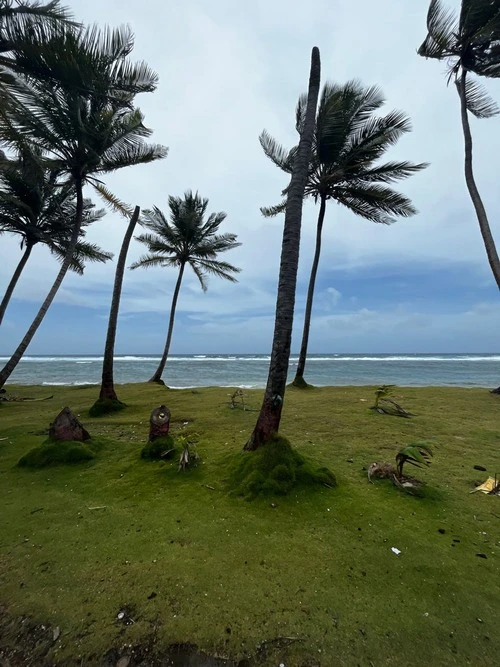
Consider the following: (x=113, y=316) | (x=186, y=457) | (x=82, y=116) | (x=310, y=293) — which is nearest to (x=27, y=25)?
(x=82, y=116)

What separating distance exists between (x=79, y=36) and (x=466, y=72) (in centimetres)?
1121

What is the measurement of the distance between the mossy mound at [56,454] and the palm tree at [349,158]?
941 cm

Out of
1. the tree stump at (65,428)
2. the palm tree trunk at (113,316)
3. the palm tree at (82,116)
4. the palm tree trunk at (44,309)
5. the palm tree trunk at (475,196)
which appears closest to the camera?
the tree stump at (65,428)

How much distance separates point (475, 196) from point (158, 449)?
37.9ft

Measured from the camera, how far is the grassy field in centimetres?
192

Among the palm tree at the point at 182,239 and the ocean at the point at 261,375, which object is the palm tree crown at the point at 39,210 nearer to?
the palm tree at the point at 182,239

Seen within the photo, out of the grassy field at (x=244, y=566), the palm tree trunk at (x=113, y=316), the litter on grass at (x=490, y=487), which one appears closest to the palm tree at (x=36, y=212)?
the palm tree trunk at (x=113, y=316)

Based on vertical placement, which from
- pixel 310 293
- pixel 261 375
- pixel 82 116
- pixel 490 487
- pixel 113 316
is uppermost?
pixel 82 116

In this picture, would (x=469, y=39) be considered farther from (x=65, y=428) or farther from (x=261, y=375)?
(x=261, y=375)

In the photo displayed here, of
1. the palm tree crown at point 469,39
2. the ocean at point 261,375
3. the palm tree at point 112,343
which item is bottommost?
the ocean at point 261,375

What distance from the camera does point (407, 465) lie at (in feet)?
14.5

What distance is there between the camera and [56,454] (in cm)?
462

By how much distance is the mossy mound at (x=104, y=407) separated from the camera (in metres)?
8.18

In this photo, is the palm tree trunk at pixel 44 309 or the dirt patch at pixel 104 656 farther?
the palm tree trunk at pixel 44 309
